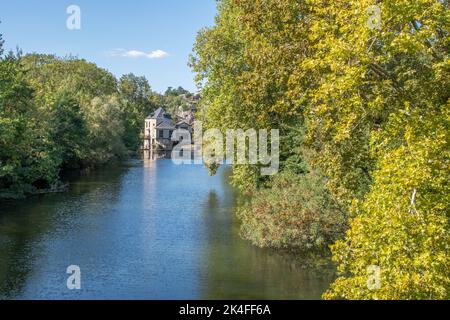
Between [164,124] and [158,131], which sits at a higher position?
[164,124]

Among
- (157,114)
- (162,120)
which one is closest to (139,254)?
(162,120)

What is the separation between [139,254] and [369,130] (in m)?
12.0

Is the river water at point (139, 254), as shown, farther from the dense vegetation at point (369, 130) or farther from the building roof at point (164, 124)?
the building roof at point (164, 124)

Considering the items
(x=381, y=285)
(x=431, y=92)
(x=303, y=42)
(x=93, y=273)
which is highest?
(x=303, y=42)

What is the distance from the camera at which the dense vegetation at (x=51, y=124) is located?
3619cm

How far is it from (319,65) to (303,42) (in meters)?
4.09

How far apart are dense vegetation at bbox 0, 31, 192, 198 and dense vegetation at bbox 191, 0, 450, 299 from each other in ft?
66.6

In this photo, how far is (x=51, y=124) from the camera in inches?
1834

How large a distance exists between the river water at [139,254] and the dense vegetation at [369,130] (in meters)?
2.91

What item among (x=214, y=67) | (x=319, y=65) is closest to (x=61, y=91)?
(x=214, y=67)

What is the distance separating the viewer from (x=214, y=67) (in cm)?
3002

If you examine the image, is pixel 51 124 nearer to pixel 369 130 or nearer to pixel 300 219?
pixel 300 219
